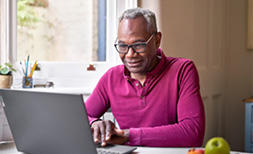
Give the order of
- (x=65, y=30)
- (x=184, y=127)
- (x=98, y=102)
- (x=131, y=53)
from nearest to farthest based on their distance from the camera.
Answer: (x=184, y=127), (x=131, y=53), (x=98, y=102), (x=65, y=30)

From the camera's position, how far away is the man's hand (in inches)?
49.4

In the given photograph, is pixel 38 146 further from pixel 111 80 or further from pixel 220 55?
pixel 220 55

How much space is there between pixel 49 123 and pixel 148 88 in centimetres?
75

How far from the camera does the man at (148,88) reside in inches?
61.2

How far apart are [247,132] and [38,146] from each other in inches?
92.3

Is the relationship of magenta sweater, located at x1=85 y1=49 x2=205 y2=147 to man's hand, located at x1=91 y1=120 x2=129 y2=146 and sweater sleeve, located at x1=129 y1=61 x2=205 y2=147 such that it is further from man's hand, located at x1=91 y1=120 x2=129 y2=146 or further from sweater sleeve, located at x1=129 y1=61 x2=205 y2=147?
man's hand, located at x1=91 y1=120 x2=129 y2=146

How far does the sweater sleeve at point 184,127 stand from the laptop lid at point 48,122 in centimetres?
41

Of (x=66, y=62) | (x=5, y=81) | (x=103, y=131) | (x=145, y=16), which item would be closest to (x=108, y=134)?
(x=103, y=131)

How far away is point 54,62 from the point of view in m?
2.32

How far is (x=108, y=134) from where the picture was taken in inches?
49.1

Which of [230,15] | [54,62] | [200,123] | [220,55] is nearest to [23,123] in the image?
[200,123]

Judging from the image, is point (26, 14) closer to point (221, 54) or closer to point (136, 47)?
point (136, 47)

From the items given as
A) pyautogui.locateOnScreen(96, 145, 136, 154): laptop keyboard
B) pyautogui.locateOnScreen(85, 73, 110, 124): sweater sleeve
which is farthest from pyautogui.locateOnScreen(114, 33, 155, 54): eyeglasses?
pyautogui.locateOnScreen(96, 145, 136, 154): laptop keyboard

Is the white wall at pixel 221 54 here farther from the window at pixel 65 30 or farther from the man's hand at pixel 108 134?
the man's hand at pixel 108 134
